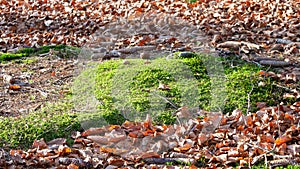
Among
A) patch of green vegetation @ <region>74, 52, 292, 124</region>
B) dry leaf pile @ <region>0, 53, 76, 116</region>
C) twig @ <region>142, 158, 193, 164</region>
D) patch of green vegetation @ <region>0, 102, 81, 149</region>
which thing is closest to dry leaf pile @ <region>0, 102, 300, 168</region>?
twig @ <region>142, 158, 193, 164</region>

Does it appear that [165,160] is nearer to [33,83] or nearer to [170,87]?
[170,87]

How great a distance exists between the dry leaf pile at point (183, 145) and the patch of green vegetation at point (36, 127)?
103mm

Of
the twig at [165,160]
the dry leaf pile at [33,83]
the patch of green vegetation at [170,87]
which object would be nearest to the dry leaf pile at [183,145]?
the twig at [165,160]

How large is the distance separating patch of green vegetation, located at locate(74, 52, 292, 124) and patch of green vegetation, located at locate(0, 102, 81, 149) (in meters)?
0.26

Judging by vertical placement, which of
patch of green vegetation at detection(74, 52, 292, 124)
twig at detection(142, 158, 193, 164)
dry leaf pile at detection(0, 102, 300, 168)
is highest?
patch of green vegetation at detection(74, 52, 292, 124)

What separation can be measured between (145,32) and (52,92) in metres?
1.93

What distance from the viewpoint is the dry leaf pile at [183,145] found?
3133 mm

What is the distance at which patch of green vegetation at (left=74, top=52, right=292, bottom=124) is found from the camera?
3885mm

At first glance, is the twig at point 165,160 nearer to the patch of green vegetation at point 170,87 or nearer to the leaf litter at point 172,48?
the leaf litter at point 172,48

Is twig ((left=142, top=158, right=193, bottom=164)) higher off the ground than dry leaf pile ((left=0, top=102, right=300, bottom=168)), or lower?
lower

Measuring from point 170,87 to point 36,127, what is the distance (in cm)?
131

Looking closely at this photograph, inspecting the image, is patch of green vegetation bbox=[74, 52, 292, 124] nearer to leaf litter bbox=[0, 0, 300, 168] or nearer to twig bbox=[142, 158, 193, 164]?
leaf litter bbox=[0, 0, 300, 168]

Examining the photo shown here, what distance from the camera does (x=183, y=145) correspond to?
131 inches

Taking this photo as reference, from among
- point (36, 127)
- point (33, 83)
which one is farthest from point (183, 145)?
point (33, 83)
